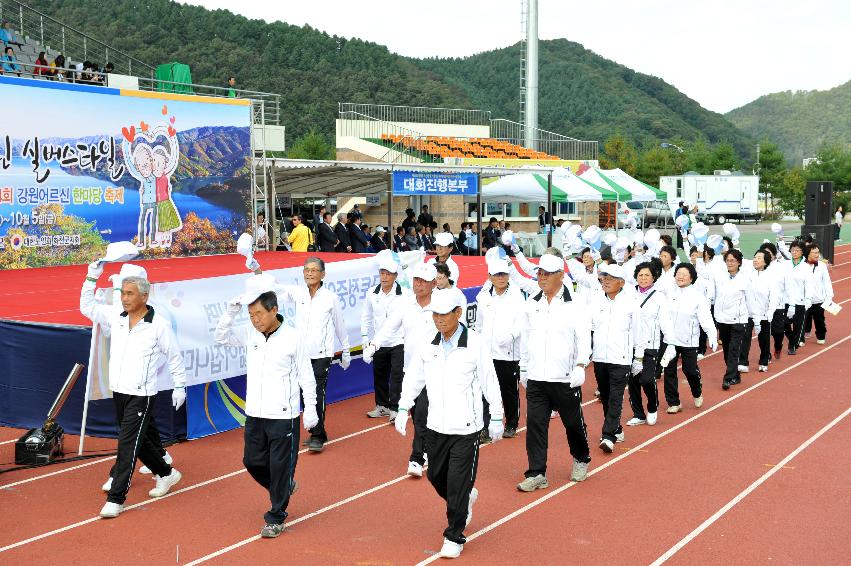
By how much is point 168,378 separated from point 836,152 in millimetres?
80184

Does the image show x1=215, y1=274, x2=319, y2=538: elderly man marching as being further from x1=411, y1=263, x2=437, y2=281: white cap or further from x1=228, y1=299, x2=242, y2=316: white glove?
x1=411, y1=263, x2=437, y2=281: white cap

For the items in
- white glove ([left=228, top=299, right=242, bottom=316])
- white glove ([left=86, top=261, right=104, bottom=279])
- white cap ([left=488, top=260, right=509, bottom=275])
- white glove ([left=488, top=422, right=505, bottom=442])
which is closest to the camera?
white glove ([left=488, top=422, right=505, bottom=442])

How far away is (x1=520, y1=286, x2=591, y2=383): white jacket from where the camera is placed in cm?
787

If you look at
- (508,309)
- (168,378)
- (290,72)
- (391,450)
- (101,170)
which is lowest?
(391,450)

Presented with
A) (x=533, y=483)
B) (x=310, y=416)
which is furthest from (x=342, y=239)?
(x=310, y=416)

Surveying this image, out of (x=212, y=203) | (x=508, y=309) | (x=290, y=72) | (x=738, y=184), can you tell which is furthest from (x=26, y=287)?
(x=290, y=72)

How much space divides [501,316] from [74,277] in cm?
1298

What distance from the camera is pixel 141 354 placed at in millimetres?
7230

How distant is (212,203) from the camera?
26109 mm

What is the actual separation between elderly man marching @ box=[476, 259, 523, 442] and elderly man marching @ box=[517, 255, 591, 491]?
1010 millimetres

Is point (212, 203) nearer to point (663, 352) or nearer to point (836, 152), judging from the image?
point (663, 352)

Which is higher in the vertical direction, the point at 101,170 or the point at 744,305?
the point at 101,170

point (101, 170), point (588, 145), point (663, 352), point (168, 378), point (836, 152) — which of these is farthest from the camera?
point (836, 152)

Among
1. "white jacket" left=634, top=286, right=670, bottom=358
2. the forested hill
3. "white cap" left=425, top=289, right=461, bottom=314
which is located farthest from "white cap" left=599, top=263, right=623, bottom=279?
the forested hill
